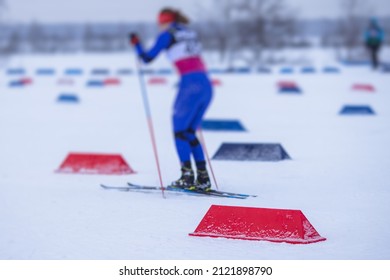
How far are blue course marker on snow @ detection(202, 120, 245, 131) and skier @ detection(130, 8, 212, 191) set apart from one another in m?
3.71

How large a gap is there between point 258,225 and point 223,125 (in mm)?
5060

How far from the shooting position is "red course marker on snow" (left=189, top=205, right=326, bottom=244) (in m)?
3.63

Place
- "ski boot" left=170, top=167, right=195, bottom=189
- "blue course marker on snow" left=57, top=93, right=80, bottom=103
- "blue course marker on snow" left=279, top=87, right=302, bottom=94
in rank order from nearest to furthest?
"ski boot" left=170, top=167, right=195, bottom=189 → "blue course marker on snow" left=57, top=93, right=80, bottom=103 → "blue course marker on snow" left=279, top=87, right=302, bottom=94

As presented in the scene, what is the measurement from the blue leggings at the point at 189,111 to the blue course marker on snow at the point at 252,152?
155 cm

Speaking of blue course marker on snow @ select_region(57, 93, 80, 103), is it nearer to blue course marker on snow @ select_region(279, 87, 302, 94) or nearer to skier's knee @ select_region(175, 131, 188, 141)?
blue course marker on snow @ select_region(279, 87, 302, 94)

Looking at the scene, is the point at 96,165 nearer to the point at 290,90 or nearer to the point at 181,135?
the point at 181,135

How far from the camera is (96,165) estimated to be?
5973 millimetres

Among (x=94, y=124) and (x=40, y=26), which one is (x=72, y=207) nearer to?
(x=94, y=124)

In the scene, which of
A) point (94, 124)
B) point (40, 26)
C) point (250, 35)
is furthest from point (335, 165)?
point (40, 26)

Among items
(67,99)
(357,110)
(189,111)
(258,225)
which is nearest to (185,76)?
(189,111)

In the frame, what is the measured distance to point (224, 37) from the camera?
30.1 metres

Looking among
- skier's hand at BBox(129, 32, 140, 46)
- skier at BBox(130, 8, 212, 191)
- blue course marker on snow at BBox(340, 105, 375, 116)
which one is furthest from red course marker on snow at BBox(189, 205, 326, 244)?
blue course marker on snow at BBox(340, 105, 375, 116)

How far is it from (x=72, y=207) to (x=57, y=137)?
389 cm

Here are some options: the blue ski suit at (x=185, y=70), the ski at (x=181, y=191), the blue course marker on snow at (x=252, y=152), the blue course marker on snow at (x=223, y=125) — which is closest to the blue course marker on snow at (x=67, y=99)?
the blue course marker on snow at (x=223, y=125)
